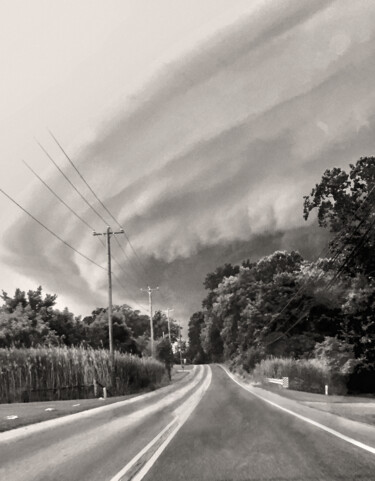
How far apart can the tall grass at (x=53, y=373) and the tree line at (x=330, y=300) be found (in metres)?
15.5

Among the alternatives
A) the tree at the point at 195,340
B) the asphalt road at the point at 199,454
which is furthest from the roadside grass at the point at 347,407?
the tree at the point at 195,340

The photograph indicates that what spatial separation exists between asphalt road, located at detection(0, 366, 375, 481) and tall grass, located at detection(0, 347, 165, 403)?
68.8ft

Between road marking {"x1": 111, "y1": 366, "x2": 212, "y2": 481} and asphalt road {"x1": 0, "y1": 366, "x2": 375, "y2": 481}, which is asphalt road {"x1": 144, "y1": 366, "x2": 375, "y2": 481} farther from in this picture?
road marking {"x1": 111, "y1": 366, "x2": 212, "y2": 481}

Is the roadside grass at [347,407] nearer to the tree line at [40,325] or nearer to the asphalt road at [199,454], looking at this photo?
the asphalt road at [199,454]

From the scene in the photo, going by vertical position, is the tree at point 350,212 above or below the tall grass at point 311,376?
above

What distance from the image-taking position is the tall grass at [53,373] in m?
35.7

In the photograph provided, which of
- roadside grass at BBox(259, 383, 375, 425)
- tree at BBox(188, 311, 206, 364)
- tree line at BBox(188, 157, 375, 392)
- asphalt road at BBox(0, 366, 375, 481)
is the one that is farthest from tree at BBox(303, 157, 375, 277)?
tree at BBox(188, 311, 206, 364)

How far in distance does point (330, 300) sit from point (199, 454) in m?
40.5

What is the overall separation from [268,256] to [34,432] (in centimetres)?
8159

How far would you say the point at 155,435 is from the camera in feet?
45.2

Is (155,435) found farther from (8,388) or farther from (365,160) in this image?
(365,160)

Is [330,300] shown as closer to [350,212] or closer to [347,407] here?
[350,212]

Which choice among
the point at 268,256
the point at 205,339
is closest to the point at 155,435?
the point at 268,256

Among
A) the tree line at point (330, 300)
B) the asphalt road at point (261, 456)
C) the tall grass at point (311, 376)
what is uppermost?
the tree line at point (330, 300)
